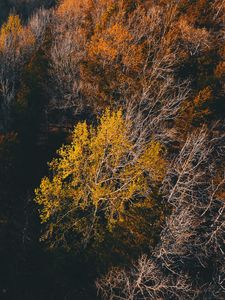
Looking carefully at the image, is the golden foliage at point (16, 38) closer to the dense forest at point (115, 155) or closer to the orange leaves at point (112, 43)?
the dense forest at point (115, 155)

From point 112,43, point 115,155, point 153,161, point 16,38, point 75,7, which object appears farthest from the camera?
point 75,7

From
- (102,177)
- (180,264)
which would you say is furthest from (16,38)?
(180,264)

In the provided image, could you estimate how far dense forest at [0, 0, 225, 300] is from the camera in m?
20.5

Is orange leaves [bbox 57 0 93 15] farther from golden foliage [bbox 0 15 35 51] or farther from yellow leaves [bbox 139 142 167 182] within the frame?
yellow leaves [bbox 139 142 167 182]

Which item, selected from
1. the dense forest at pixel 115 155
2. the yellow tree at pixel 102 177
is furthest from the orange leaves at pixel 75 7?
the yellow tree at pixel 102 177

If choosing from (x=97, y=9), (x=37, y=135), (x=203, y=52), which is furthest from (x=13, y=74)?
(x=203, y=52)

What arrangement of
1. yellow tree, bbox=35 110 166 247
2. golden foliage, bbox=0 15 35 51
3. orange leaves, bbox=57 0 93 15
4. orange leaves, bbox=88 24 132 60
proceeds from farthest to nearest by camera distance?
1. orange leaves, bbox=57 0 93 15
2. golden foliage, bbox=0 15 35 51
3. orange leaves, bbox=88 24 132 60
4. yellow tree, bbox=35 110 166 247

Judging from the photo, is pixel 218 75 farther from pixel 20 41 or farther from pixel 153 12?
pixel 20 41

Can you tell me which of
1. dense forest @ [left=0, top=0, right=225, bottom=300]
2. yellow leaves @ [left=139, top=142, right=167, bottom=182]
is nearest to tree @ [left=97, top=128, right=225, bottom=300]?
dense forest @ [left=0, top=0, right=225, bottom=300]

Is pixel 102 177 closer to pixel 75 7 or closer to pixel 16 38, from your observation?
pixel 16 38

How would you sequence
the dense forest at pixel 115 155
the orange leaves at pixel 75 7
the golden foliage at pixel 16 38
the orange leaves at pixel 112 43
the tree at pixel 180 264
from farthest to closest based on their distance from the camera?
the orange leaves at pixel 75 7
the golden foliage at pixel 16 38
the orange leaves at pixel 112 43
the dense forest at pixel 115 155
the tree at pixel 180 264

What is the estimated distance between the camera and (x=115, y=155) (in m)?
21.2

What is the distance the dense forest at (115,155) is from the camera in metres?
20.5

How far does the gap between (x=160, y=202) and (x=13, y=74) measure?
24.4 meters
